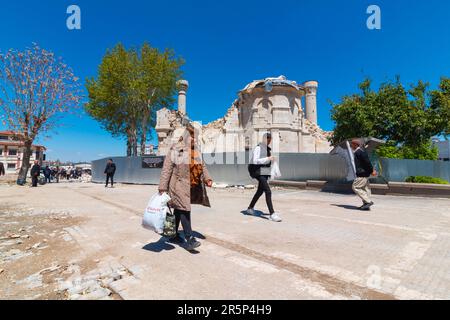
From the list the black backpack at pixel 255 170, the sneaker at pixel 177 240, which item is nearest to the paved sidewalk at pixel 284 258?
the sneaker at pixel 177 240

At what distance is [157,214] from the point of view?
3.04 meters

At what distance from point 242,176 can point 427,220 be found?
9772 millimetres

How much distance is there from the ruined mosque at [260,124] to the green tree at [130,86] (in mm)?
4021

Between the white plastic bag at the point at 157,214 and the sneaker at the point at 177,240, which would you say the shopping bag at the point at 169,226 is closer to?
the white plastic bag at the point at 157,214

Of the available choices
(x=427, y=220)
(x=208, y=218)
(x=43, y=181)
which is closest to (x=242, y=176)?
(x=208, y=218)

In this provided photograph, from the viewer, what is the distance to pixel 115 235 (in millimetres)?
4180

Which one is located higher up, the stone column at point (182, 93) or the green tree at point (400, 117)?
the stone column at point (182, 93)

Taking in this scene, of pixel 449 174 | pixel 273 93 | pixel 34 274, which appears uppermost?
pixel 273 93

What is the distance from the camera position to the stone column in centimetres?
2972

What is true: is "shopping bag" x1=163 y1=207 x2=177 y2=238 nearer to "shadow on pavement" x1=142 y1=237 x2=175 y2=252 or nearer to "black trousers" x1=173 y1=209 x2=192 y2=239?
"black trousers" x1=173 y1=209 x2=192 y2=239

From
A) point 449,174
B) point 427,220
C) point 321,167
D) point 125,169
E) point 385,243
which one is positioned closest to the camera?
point 385,243

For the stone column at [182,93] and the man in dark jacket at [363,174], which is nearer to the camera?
the man in dark jacket at [363,174]

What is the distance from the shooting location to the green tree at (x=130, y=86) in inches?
1051
